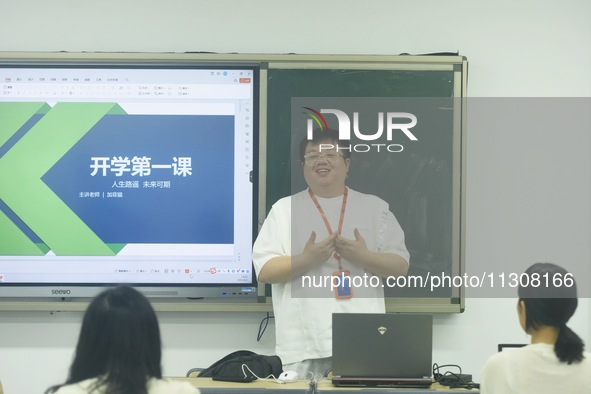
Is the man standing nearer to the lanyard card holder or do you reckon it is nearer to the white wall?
the lanyard card holder

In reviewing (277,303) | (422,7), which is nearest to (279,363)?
(277,303)

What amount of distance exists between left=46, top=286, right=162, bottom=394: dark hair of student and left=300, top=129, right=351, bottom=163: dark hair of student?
2632mm

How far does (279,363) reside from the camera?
152 inches

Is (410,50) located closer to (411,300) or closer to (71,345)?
(411,300)

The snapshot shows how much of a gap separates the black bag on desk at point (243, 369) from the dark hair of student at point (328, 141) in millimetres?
1338

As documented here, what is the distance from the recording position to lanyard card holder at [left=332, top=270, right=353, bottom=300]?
4.36 meters

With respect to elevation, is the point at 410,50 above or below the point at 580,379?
above

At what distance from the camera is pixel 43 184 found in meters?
4.77

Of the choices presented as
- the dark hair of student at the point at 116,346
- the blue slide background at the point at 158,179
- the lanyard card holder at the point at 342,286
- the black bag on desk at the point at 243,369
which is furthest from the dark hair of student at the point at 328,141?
the dark hair of student at the point at 116,346

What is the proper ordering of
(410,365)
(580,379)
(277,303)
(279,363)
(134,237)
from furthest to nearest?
(134,237) < (277,303) < (279,363) < (410,365) < (580,379)

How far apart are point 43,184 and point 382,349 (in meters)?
2.33

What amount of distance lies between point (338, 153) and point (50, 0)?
1.95 meters

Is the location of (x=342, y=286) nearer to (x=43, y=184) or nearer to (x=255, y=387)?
(x=255, y=387)

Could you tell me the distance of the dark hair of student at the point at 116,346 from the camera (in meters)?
2.11
